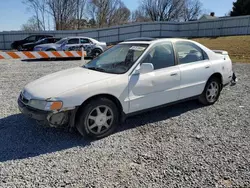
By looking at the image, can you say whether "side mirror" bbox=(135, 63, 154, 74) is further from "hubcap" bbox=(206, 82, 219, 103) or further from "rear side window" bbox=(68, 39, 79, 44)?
"rear side window" bbox=(68, 39, 79, 44)

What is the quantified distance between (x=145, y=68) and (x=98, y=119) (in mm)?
1160

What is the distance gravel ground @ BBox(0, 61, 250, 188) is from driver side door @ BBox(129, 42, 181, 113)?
1.48 feet

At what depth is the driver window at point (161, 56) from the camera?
4008 millimetres

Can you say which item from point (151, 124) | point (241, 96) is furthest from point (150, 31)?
point (151, 124)

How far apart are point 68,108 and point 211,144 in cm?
226

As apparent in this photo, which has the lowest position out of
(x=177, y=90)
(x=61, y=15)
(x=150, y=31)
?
(x=177, y=90)

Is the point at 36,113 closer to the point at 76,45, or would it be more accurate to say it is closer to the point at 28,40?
the point at 76,45

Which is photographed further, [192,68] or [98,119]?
[192,68]

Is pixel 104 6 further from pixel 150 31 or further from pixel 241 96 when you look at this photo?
pixel 241 96

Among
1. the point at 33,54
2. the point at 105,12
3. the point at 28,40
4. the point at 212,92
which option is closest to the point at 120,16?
the point at 105,12

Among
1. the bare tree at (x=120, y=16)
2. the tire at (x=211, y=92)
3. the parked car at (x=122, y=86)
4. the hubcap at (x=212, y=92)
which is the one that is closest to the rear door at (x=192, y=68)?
the parked car at (x=122, y=86)

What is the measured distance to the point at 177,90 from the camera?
4289 mm

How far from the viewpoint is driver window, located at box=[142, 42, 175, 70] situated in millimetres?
4008

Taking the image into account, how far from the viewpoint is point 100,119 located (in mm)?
3504
